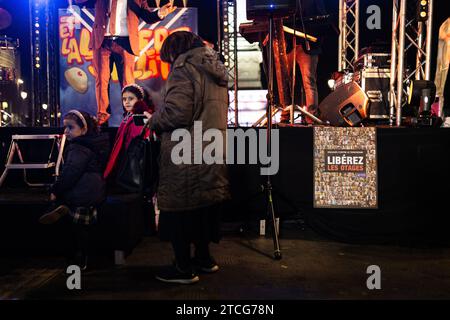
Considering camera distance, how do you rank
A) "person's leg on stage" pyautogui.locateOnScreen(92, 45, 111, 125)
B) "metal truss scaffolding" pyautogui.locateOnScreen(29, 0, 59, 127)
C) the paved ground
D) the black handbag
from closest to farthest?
1. the paved ground
2. the black handbag
3. "metal truss scaffolding" pyautogui.locateOnScreen(29, 0, 59, 127)
4. "person's leg on stage" pyautogui.locateOnScreen(92, 45, 111, 125)

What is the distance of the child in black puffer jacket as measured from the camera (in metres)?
3.26

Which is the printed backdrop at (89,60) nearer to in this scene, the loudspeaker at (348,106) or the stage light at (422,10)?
the loudspeaker at (348,106)

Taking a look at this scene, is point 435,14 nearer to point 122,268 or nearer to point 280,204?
point 280,204

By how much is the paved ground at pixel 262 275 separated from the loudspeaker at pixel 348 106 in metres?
1.63

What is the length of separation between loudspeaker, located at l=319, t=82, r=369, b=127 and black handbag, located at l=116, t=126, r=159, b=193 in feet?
8.71

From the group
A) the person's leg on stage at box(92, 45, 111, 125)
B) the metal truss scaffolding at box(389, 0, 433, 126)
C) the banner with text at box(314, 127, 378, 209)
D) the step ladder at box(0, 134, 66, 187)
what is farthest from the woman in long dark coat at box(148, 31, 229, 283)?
the person's leg on stage at box(92, 45, 111, 125)

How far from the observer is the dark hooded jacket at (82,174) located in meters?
3.25

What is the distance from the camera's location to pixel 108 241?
12.1 ft

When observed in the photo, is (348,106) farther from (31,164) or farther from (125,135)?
(31,164)

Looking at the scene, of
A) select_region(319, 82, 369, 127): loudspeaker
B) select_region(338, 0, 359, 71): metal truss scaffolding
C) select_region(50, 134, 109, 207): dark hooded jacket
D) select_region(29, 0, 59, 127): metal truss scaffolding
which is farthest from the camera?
select_region(338, 0, 359, 71): metal truss scaffolding

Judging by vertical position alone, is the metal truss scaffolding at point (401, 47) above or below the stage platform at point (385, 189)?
above

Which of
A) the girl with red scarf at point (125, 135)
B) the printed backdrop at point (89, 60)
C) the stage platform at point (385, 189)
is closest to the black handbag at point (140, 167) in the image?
the girl with red scarf at point (125, 135)

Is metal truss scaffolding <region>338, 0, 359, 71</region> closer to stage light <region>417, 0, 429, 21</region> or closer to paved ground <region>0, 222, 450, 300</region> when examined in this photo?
stage light <region>417, 0, 429, 21</region>
